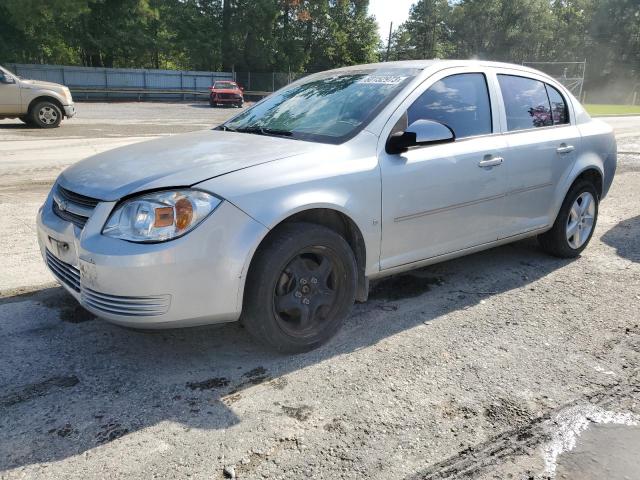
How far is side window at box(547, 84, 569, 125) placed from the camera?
191 inches

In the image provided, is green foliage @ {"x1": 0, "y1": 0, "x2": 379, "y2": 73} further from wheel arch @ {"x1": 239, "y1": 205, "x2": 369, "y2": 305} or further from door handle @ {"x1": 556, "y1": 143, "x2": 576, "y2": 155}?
wheel arch @ {"x1": 239, "y1": 205, "x2": 369, "y2": 305}

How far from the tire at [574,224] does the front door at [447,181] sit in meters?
1.02

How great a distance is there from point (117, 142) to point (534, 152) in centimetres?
1021

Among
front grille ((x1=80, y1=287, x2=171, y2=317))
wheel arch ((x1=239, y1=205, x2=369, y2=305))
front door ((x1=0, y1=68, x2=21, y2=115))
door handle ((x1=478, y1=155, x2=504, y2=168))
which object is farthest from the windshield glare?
front grille ((x1=80, y1=287, x2=171, y2=317))

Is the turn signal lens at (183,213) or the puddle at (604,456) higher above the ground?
the turn signal lens at (183,213)

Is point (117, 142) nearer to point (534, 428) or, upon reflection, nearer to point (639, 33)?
point (534, 428)

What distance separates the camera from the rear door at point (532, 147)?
14.0ft

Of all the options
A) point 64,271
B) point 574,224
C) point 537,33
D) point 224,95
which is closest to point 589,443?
point 64,271

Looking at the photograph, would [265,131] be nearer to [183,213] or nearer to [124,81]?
[183,213]

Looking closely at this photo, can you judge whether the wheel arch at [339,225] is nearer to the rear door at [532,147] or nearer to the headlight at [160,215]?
the headlight at [160,215]

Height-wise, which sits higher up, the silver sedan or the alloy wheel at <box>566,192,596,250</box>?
the silver sedan

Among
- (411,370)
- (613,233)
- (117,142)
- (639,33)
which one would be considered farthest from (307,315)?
(639,33)

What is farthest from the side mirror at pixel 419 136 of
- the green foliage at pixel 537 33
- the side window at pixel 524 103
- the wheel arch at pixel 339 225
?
the green foliage at pixel 537 33

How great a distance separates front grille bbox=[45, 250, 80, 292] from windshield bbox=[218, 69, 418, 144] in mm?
1539
